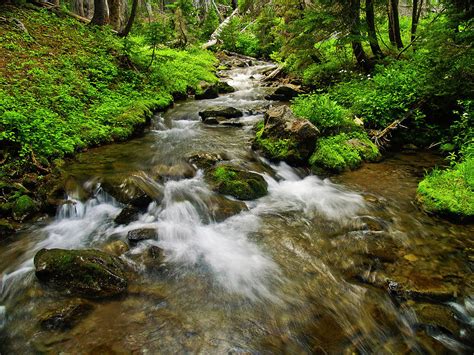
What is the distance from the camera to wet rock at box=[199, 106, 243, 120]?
1090 cm

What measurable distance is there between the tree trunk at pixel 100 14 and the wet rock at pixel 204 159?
10506mm

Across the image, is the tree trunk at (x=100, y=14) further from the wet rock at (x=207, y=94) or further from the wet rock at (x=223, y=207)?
the wet rock at (x=223, y=207)

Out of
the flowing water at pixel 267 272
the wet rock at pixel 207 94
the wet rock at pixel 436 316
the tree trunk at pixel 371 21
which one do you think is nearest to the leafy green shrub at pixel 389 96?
the tree trunk at pixel 371 21

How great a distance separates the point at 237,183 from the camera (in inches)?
247

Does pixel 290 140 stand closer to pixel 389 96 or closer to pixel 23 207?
pixel 389 96

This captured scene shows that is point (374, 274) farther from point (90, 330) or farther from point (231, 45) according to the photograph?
point (231, 45)

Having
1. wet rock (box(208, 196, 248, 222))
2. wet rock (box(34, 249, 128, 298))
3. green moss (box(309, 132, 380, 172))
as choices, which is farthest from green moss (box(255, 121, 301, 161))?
wet rock (box(34, 249, 128, 298))

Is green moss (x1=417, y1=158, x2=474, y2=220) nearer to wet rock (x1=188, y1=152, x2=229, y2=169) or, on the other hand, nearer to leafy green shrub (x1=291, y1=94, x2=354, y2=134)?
leafy green shrub (x1=291, y1=94, x2=354, y2=134)

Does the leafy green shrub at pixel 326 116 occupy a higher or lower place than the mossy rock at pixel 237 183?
higher

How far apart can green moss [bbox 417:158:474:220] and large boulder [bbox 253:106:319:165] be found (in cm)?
258

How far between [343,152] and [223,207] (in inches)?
135

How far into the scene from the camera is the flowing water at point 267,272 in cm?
327

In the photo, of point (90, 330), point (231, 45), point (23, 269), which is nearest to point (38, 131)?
point (23, 269)

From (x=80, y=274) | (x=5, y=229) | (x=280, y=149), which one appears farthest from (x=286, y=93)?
(x=80, y=274)
